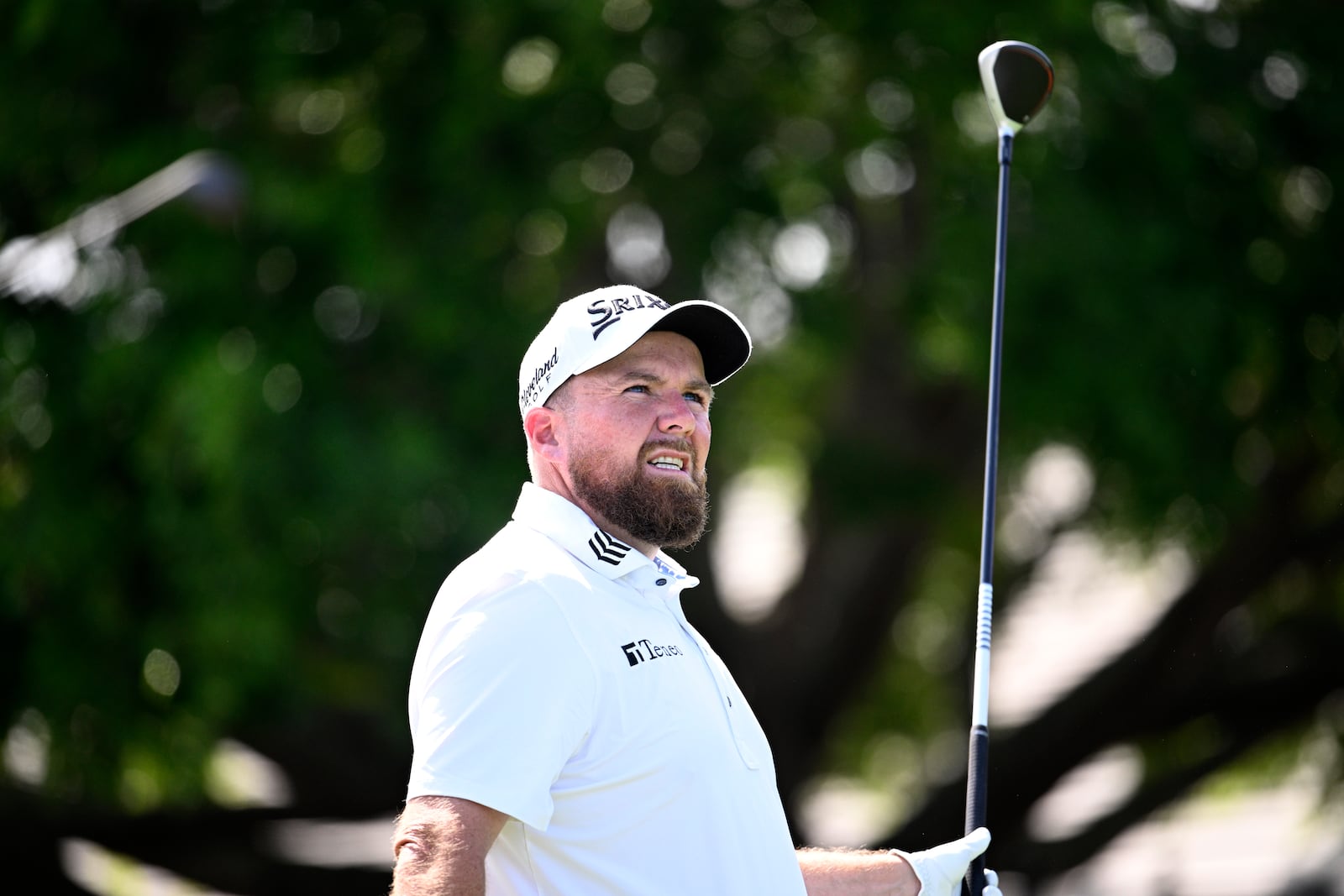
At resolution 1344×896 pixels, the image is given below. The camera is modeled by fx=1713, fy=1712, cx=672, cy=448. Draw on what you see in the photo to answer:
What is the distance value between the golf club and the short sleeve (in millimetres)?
1053

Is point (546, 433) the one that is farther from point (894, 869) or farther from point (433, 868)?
point (894, 869)

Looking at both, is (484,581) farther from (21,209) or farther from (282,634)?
(21,209)

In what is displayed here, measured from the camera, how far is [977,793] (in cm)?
347

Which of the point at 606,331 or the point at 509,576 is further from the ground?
the point at 606,331

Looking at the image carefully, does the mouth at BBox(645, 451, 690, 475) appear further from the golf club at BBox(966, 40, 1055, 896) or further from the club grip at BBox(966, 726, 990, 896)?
the club grip at BBox(966, 726, 990, 896)

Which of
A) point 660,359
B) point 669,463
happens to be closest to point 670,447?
point 669,463

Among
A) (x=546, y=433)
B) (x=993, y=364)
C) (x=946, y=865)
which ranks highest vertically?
(x=546, y=433)

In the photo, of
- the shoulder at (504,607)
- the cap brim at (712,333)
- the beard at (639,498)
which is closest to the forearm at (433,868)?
the shoulder at (504,607)

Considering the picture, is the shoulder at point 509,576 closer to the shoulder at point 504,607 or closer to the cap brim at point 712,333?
the shoulder at point 504,607

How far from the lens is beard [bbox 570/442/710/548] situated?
10.5 feet

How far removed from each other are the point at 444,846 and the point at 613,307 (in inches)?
46.3

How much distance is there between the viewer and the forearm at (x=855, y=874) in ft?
11.0

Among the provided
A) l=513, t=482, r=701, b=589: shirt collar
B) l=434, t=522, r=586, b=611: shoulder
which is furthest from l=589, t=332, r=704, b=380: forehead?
l=434, t=522, r=586, b=611: shoulder

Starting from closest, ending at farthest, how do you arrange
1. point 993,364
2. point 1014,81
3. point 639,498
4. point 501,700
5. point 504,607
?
point 501,700, point 504,607, point 639,498, point 993,364, point 1014,81
